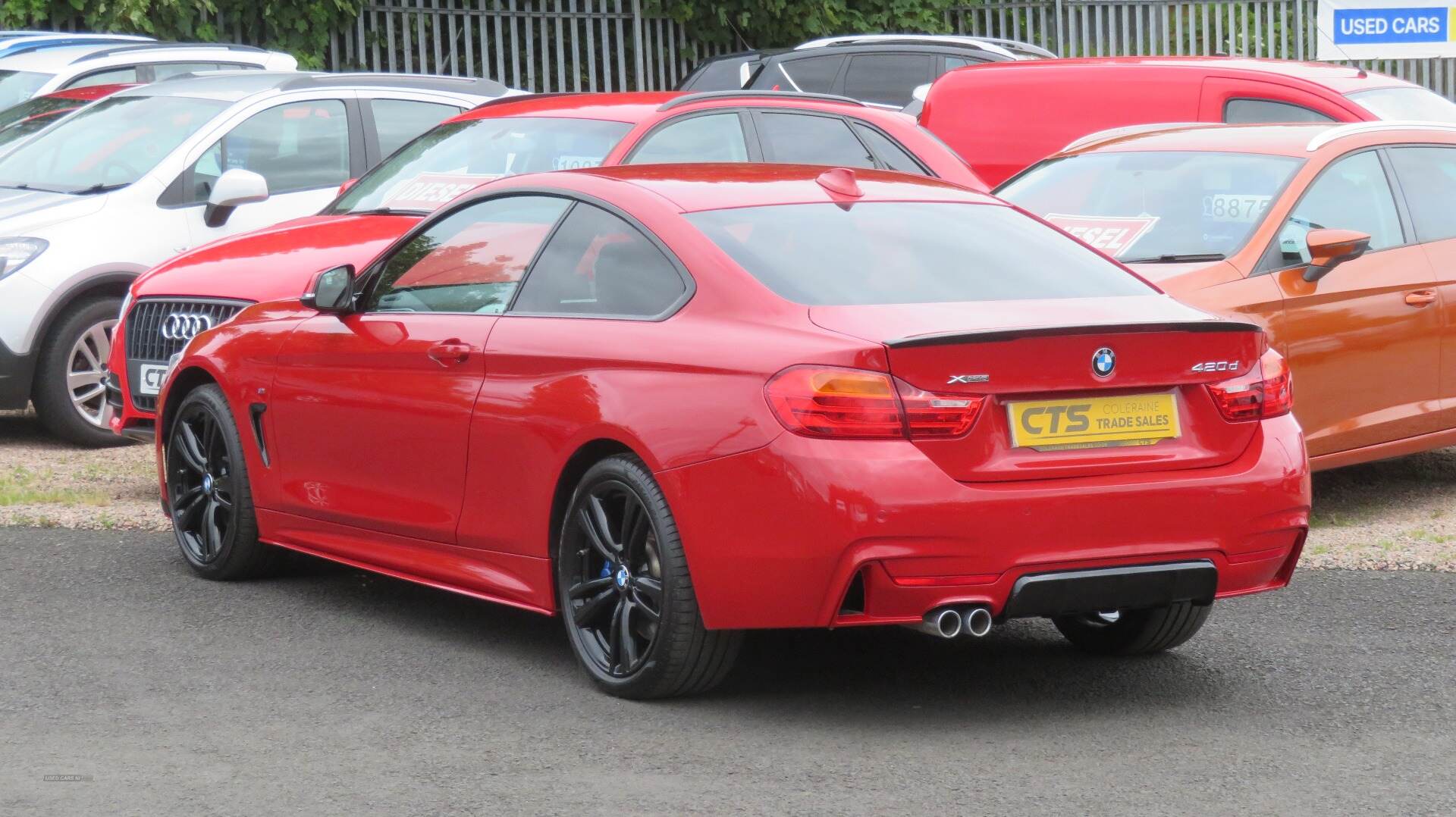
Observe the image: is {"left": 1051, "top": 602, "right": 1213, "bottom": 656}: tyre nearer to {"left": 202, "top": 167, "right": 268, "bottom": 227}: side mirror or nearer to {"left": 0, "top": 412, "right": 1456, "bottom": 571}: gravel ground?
{"left": 0, "top": 412, "right": 1456, "bottom": 571}: gravel ground

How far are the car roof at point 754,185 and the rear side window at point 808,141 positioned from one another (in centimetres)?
352

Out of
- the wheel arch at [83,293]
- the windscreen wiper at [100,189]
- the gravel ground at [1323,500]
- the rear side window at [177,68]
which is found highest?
the rear side window at [177,68]

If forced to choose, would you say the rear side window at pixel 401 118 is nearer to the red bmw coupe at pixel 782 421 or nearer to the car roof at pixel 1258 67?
the car roof at pixel 1258 67

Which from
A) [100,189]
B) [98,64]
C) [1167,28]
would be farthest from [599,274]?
[1167,28]

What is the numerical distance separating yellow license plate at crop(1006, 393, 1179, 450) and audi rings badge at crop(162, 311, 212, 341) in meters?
4.54

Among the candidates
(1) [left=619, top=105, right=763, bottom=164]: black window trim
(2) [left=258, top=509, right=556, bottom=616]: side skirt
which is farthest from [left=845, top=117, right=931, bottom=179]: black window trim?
(2) [left=258, top=509, right=556, bottom=616]: side skirt

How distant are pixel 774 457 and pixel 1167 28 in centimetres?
2009

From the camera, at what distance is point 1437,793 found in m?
4.45

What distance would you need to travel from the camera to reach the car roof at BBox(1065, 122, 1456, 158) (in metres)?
8.38

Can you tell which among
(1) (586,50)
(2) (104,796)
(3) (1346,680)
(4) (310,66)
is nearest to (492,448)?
(2) (104,796)

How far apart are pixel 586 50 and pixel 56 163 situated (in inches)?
444

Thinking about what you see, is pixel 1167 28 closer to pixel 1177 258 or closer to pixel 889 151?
pixel 889 151

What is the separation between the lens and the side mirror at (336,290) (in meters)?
6.38

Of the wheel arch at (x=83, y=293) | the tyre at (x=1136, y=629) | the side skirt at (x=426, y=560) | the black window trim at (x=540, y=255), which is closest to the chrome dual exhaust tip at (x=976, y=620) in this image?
the tyre at (x=1136, y=629)
